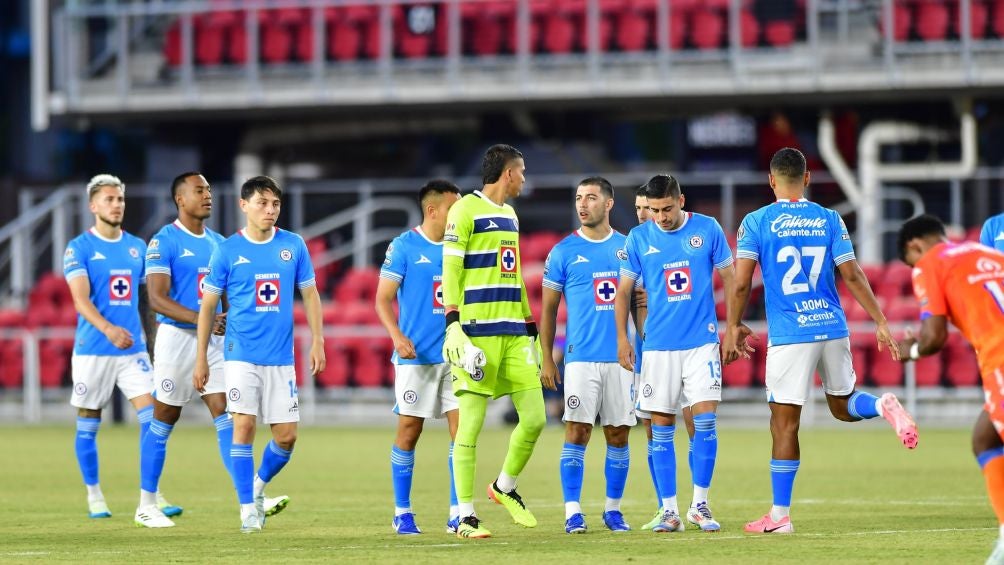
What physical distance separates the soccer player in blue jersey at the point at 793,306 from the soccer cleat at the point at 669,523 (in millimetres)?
383

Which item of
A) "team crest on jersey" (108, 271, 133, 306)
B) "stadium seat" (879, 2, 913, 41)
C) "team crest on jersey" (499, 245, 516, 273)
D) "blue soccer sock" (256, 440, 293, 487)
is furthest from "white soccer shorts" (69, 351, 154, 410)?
"stadium seat" (879, 2, 913, 41)

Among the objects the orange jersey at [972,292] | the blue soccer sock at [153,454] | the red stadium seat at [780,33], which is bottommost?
the blue soccer sock at [153,454]

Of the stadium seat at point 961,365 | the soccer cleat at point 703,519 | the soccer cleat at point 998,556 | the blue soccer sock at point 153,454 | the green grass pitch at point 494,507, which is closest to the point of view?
the soccer cleat at point 998,556

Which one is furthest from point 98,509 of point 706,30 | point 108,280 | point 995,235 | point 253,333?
point 706,30

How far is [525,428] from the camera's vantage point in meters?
9.33

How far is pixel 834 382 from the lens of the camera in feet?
31.2

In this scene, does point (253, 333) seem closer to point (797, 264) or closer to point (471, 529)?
point (471, 529)

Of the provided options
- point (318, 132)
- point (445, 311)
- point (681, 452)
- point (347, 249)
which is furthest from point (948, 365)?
point (445, 311)

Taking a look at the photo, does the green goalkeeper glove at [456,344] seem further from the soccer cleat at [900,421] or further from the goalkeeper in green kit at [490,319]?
the soccer cleat at [900,421]

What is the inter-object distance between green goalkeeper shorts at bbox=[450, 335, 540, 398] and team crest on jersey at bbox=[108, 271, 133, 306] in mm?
3291

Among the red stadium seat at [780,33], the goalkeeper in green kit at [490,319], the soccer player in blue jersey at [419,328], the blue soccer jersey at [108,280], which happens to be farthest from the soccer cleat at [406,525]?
the red stadium seat at [780,33]

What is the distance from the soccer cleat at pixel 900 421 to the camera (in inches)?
341

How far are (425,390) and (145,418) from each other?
8.05 ft

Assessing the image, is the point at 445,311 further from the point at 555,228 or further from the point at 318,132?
the point at 318,132
